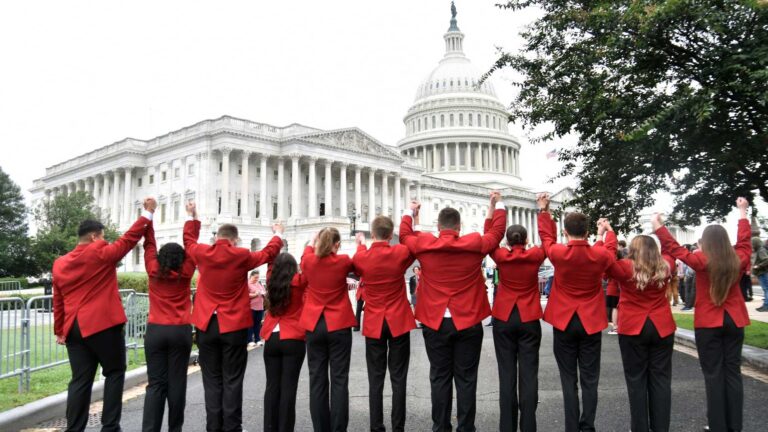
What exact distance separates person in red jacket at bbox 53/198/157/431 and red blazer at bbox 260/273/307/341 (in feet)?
5.65

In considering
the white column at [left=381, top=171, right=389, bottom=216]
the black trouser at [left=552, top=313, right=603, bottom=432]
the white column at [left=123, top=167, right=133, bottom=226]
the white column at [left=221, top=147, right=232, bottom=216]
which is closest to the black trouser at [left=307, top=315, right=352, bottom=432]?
the black trouser at [left=552, top=313, right=603, bottom=432]

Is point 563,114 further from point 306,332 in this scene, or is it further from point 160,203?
point 160,203

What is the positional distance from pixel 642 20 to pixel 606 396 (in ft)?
20.8

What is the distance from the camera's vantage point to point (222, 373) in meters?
6.70

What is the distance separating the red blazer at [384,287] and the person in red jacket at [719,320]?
294cm

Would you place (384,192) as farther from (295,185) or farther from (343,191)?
(295,185)

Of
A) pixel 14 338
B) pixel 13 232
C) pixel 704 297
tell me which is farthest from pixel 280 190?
pixel 704 297

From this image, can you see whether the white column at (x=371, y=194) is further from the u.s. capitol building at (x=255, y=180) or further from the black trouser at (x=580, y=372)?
the black trouser at (x=580, y=372)

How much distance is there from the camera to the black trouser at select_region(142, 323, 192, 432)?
21.5ft

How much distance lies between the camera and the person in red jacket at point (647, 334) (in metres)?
6.39

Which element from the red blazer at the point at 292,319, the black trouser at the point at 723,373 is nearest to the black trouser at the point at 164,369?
the red blazer at the point at 292,319

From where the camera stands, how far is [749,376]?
32.1 feet

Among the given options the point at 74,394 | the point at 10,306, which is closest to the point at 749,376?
the point at 74,394

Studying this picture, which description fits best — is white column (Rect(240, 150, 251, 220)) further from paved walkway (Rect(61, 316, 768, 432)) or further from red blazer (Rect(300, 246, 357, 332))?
red blazer (Rect(300, 246, 357, 332))
